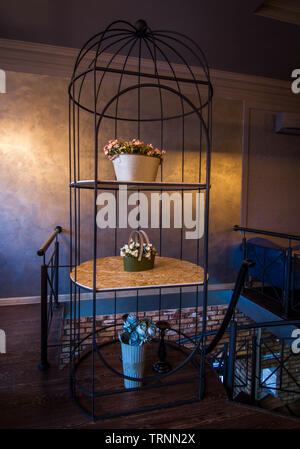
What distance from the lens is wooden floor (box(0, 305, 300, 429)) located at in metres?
1.36

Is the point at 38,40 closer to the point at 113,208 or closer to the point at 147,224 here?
the point at 113,208

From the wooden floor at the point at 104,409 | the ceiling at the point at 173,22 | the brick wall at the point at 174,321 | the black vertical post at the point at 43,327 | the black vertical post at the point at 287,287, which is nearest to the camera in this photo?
the wooden floor at the point at 104,409

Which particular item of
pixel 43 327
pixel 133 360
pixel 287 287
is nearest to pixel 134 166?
pixel 133 360

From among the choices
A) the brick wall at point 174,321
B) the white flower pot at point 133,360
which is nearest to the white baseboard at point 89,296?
the brick wall at point 174,321

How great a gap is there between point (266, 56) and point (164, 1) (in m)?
1.58

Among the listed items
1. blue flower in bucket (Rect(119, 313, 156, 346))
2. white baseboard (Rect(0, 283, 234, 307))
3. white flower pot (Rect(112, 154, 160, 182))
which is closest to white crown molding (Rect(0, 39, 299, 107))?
white flower pot (Rect(112, 154, 160, 182))

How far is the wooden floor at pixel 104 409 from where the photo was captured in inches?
53.4

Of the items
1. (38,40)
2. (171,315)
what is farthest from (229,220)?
(38,40)

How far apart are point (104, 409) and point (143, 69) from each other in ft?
11.7

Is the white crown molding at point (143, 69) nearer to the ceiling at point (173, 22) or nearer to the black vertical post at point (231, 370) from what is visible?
the ceiling at point (173, 22)

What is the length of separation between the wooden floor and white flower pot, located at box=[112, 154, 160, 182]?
4.06ft

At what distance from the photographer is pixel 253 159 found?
3.93 metres

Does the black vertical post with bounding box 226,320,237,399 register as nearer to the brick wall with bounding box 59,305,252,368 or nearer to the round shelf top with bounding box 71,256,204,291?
the round shelf top with bounding box 71,256,204,291

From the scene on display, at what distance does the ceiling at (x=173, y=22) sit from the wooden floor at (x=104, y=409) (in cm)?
309
